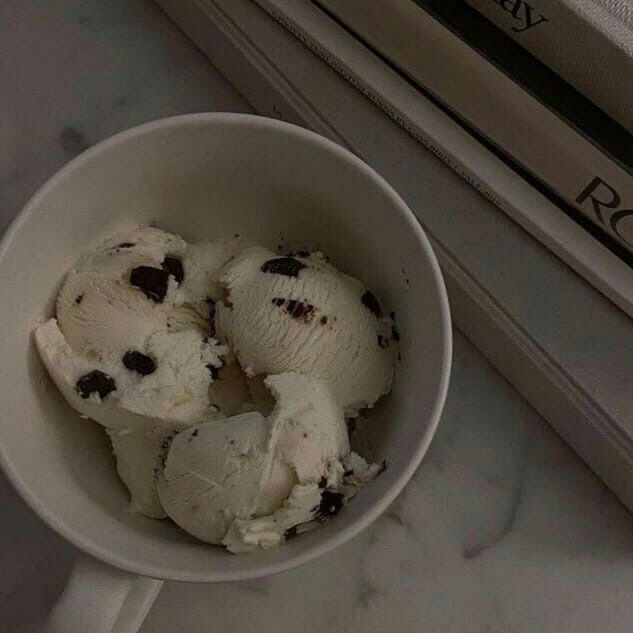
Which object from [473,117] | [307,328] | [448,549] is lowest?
[448,549]

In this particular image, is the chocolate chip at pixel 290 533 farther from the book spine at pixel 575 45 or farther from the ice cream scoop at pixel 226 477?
the book spine at pixel 575 45

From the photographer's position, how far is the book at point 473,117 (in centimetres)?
53

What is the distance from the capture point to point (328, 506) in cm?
48

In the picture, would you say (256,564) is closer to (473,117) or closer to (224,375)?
(224,375)

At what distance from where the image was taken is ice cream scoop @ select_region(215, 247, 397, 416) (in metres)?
0.51

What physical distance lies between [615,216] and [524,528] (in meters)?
0.23

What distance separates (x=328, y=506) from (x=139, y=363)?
0.13 m

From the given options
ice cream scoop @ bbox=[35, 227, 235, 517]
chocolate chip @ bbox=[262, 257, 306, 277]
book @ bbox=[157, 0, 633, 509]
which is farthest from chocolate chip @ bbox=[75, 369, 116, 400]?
book @ bbox=[157, 0, 633, 509]

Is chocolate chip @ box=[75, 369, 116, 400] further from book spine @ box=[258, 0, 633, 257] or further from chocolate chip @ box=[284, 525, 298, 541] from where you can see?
book spine @ box=[258, 0, 633, 257]

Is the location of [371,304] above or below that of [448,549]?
above

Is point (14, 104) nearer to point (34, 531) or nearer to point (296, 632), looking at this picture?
point (34, 531)

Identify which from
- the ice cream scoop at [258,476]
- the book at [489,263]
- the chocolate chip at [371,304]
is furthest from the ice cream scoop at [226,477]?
the book at [489,263]

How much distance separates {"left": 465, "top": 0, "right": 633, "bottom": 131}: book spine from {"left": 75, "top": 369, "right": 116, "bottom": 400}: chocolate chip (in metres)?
0.30

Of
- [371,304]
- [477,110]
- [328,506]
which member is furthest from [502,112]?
[328,506]
